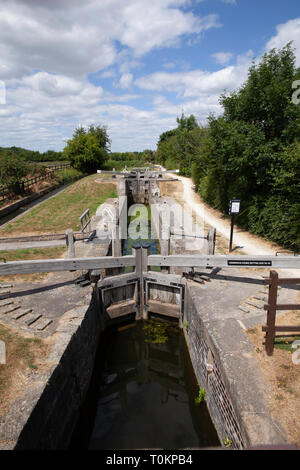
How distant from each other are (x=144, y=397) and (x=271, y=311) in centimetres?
345

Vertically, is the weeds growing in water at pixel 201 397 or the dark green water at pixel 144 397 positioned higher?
the weeds growing in water at pixel 201 397

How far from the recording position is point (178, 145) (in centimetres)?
3956

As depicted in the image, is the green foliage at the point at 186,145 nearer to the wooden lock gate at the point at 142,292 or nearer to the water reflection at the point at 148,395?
the wooden lock gate at the point at 142,292

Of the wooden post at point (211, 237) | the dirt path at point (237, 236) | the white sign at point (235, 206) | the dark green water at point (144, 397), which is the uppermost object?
the white sign at point (235, 206)

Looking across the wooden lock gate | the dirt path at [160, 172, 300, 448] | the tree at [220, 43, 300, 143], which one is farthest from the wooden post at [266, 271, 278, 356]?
the tree at [220, 43, 300, 143]

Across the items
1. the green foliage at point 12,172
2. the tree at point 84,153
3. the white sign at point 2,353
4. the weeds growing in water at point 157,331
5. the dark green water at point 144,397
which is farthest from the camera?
the tree at point 84,153

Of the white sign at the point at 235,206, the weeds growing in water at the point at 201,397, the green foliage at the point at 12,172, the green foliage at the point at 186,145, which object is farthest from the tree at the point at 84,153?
the weeds growing in water at the point at 201,397

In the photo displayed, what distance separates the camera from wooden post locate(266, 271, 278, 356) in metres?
4.40

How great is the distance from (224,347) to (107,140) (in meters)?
48.0

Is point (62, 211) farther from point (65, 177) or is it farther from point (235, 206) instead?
point (65, 177)

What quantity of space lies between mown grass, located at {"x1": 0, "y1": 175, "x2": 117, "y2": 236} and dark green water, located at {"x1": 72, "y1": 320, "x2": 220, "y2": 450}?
23.0 feet

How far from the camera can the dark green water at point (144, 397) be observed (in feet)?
16.3

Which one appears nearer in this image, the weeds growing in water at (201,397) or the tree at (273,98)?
the weeds growing in water at (201,397)

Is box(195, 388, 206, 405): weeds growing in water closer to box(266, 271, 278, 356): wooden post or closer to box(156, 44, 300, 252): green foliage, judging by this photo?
box(266, 271, 278, 356): wooden post
